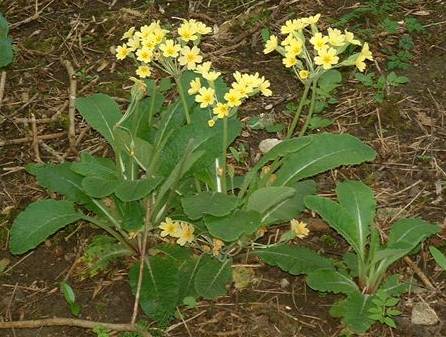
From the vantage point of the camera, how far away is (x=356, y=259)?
288 centimetres

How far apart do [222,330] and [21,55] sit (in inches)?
89.6

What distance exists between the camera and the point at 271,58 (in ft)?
13.5

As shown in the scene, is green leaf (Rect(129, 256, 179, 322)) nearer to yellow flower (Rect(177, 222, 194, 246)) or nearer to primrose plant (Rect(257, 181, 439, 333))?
A: yellow flower (Rect(177, 222, 194, 246))

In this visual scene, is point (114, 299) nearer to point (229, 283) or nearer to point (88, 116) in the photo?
point (229, 283)

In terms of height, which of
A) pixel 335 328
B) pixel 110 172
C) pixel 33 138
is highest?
pixel 110 172

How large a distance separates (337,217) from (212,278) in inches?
20.1

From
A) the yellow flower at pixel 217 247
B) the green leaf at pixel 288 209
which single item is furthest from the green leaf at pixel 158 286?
the green leaf at pixel 288 209

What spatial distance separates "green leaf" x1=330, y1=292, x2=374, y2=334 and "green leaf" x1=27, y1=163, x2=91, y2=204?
1065mm

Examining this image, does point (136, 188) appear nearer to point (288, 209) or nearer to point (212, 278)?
point (212, 278)

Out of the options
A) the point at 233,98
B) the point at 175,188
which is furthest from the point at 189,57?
the point at 175,188

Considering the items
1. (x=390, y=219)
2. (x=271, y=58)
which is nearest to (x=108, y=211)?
(x=390, y=219)

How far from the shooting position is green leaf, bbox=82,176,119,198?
8.90ft

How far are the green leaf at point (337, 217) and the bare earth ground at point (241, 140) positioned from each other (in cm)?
26

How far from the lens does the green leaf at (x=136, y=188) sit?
103 inches
